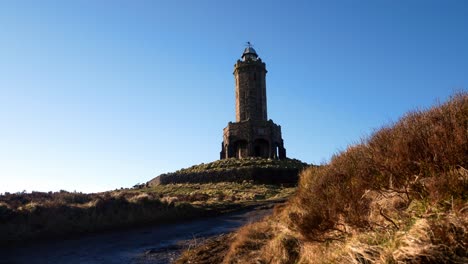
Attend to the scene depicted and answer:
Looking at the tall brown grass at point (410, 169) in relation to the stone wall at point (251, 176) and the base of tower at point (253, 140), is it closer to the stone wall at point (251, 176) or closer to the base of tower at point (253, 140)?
the stone wall at point (251, 176)

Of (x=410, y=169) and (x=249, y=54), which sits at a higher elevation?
(x=249, y=54)

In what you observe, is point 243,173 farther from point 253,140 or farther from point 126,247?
point 126,247

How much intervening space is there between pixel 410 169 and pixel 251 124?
43961 mm

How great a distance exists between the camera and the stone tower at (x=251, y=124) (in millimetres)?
50000

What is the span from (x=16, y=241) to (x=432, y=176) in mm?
17052

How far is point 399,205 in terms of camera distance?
225 inches

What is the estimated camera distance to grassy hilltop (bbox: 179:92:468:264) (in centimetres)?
436

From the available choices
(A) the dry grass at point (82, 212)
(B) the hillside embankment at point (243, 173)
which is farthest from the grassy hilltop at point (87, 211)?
(B) the hillside embankment at point (243, 173)

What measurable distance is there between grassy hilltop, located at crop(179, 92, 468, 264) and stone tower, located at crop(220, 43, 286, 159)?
4166 cm

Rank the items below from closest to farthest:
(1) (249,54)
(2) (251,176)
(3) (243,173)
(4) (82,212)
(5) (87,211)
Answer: (4) (82,212) → (5) (87,211) → (2) (251,176) → (3) (243,173) → (1) (249,54)

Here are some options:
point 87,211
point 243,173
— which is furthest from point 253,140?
point 87,211

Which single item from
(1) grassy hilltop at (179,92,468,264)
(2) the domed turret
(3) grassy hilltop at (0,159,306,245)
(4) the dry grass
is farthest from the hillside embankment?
(1) grassy hilltop at (179,92,468,264)

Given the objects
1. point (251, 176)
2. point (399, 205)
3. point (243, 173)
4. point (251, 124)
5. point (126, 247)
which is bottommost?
point (126, 247)

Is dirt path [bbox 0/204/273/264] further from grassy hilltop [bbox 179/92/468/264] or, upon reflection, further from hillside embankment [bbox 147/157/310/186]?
hillside embankment [bbox 147/157/310/186]
